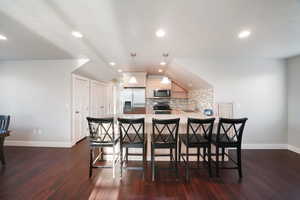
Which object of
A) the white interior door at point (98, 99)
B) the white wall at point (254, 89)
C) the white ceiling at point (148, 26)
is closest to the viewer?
the white ceiling at point (148, 26)

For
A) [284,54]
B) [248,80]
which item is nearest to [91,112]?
[248,80]

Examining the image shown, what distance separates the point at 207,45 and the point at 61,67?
154 inches

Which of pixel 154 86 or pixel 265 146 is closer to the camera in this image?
pixel 265 146

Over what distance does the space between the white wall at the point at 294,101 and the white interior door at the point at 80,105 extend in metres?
6.10

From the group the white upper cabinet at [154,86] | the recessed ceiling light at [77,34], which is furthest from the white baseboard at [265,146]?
the recessed ceiling light at [77,34]

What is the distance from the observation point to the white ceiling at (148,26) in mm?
1681

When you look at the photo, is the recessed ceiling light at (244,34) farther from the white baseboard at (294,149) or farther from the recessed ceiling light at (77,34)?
the white baseboard at (294,149)

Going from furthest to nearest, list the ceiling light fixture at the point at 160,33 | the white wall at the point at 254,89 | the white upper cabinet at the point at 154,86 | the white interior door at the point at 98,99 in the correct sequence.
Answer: the white upper cabinet at the point at 154,86
the white interior door at the point at 98,99
the white wall at the point at 254,89
the ceiling light fixture at the point at 160,33

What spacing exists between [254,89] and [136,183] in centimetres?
391

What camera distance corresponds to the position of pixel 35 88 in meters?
3.95

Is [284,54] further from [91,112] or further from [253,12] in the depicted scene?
[91,112]

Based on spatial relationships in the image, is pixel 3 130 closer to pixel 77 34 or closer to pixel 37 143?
pixel 37 143

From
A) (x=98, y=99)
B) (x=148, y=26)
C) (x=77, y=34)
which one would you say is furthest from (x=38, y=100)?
(x=148, y=26)

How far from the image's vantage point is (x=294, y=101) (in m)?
3.64
